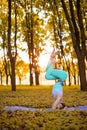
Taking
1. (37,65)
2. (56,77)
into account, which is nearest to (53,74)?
(56,77)

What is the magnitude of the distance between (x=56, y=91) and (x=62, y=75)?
25.5 inches

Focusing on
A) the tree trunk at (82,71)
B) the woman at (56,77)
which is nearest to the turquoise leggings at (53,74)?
the woman at (56,77)

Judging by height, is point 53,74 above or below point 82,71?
below

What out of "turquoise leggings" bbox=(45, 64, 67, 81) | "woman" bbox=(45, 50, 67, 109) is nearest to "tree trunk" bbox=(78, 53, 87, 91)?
"woman" bbox=(45, 50, 67, 109)

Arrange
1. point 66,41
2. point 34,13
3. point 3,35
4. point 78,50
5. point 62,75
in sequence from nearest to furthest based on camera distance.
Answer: point 62,75 < point 78,50 < point 34,13 < point 66,41 < point 3,35

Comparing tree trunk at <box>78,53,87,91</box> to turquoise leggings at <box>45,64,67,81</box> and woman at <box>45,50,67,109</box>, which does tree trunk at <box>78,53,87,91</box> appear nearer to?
woman at <box>45,50,67,109</box>

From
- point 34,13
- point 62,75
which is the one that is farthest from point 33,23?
point 62,75

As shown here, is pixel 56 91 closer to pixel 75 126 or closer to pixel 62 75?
pixel 62 75

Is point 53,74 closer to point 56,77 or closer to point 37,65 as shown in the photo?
point 56,77

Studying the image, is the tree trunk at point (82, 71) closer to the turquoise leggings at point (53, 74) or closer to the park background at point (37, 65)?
the park background at point (37, 65)

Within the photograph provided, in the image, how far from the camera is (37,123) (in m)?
10.1

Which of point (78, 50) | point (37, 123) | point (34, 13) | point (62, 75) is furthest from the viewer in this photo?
point (34, 13)

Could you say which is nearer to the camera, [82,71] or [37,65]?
[82,71]

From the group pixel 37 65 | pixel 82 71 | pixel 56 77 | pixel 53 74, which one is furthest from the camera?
pixel 37 65
